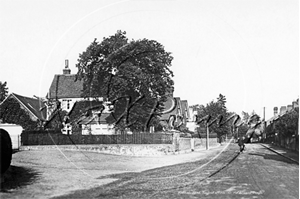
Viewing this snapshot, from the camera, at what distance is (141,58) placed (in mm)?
5074

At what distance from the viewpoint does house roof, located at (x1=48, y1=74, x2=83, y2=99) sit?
5.20 m

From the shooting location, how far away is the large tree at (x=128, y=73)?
4828mm

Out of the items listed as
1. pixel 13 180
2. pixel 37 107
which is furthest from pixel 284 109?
pixel 13 180

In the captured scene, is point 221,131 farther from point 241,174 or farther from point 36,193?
point 36,193

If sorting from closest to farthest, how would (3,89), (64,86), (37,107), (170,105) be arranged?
1. (170,105)
2. (64,86)
3. (37,107)
4. (3,89)

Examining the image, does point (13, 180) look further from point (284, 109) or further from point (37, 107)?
point (284, 109)

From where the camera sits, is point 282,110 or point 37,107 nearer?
point 282,110

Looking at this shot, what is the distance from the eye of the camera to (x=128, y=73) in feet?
17.4

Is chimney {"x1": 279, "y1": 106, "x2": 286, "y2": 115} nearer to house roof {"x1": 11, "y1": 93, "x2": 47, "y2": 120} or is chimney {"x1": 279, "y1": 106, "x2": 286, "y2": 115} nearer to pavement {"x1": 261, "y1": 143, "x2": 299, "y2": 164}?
pavement {"x1": 261, "y1": 143, "x2": 299, "y2": 164}

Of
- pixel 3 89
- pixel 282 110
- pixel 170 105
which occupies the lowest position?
pixel 282 110

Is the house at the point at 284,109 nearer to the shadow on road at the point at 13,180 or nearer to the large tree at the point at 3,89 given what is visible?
the large tree at the point at 3,89

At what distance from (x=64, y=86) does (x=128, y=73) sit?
1.13 metres

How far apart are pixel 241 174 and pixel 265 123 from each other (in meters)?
2.98

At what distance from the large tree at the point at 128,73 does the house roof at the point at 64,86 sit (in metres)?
0.17
